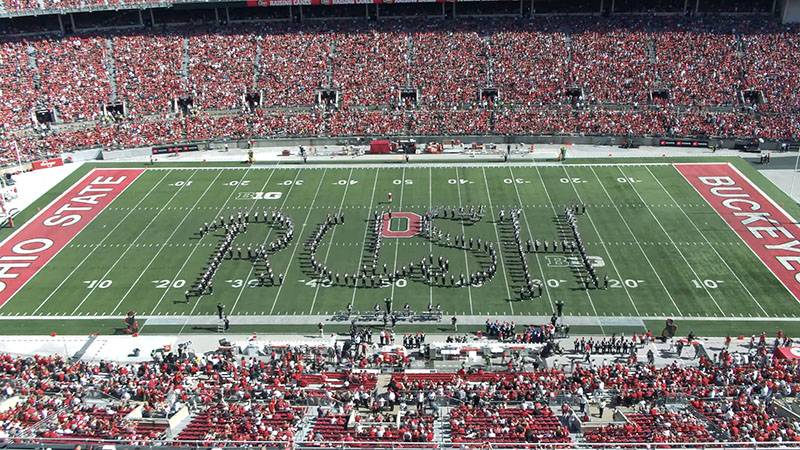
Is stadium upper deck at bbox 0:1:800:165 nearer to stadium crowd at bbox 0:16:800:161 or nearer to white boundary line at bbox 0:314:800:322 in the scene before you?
stadium crowd at bbox 0:16:800:161

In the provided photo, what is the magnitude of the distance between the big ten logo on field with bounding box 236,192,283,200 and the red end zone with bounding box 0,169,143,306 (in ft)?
→ 27.3

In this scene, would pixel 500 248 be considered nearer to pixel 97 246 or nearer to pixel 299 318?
pixel 299 318

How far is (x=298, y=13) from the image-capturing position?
66125 millimetres

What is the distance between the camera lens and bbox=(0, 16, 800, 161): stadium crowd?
54.2 meters

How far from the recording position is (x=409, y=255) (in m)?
37.1

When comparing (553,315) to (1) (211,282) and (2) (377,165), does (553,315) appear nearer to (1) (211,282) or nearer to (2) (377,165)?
(1) (211,282)

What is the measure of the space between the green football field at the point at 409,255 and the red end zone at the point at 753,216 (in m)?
0.69

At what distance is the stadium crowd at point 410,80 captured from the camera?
2136 inches

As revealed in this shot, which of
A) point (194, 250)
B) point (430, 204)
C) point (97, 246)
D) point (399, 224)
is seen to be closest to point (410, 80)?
point (430, 204)

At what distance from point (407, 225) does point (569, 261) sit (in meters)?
9.47

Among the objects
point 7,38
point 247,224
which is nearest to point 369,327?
point 247,224

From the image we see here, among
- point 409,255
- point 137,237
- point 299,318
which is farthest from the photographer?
point 137,237

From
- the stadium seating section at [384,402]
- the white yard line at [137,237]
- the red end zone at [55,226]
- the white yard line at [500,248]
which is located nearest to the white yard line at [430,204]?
the white yard line at [500,248]

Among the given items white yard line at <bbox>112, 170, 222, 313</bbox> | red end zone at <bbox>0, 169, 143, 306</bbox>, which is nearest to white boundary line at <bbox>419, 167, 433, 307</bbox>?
white yard line at <bbox>112, 170, 222, 313</bbox>
